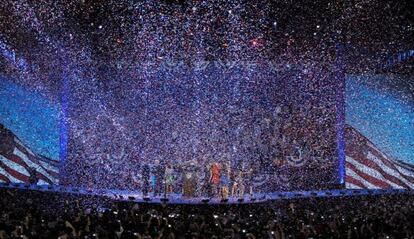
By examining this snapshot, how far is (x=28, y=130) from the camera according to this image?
18.5 m

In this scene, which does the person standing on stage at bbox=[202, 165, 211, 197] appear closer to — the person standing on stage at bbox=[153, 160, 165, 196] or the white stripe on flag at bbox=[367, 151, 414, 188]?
the person standing on stage at bbox=[153, 160, 165, 196]

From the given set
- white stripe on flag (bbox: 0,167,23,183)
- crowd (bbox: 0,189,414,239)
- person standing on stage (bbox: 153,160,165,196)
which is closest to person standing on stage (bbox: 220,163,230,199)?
→ person standing on stage (bbox: 153,160,165,196)

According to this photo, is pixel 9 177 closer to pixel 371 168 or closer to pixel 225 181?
pixel 225 181

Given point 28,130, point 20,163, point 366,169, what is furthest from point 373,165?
point 20,163

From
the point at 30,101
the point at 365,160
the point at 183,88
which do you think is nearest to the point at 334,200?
the point at 365,160

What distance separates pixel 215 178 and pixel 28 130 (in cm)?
747

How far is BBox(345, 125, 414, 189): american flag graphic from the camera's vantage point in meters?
18.0

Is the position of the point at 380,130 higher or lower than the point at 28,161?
higher

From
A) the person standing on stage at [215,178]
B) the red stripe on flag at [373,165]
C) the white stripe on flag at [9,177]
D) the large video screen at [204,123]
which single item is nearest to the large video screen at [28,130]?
the white stripe on flag at [9,177]

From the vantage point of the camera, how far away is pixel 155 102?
18.7 m

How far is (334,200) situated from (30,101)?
1134 centimetres

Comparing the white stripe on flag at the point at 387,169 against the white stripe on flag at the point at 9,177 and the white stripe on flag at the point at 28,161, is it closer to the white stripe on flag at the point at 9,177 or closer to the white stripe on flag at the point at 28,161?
the white stripe on flag at the point at 28,161

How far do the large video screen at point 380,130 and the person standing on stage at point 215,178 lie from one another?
17.1 feet

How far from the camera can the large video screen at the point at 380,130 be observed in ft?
59.3
